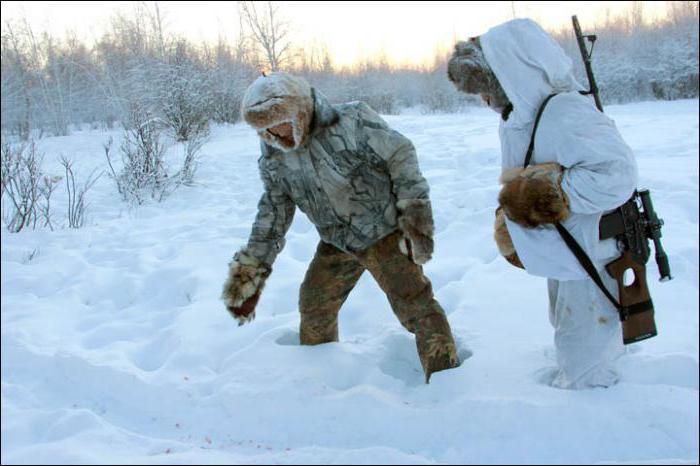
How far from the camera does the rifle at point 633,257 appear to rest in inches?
79.3

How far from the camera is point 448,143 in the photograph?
8688mm

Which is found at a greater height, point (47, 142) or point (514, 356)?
point (47, 142)

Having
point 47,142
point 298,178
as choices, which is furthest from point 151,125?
point 298,178

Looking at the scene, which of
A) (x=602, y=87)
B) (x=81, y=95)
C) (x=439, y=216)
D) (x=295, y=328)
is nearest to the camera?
(x=295, y=328)

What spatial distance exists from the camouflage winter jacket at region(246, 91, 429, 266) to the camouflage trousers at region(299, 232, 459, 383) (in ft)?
0.32

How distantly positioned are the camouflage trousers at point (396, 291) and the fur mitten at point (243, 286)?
263 mm

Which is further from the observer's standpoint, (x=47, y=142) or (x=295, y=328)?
(x=47, y=142)

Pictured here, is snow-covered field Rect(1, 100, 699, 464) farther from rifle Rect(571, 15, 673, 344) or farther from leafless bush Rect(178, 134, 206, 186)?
leafless bush Rect(178, 134, 206, 186)

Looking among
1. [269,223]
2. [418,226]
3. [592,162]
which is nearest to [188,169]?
[269,223]

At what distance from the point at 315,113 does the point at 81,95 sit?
485 cm

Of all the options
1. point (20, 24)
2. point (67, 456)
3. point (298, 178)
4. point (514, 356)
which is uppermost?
point (20, 24)

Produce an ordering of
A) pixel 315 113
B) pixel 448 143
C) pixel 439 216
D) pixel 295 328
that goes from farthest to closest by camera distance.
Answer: pixel 448 143, pixel 439 216, pixel 295 328, pixel 315 113

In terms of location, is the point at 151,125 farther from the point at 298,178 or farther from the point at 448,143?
the point at 298,178

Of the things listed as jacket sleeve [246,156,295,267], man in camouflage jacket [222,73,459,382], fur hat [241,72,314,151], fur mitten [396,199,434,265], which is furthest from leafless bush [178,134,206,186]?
fur mitten [396,199,434,265]
